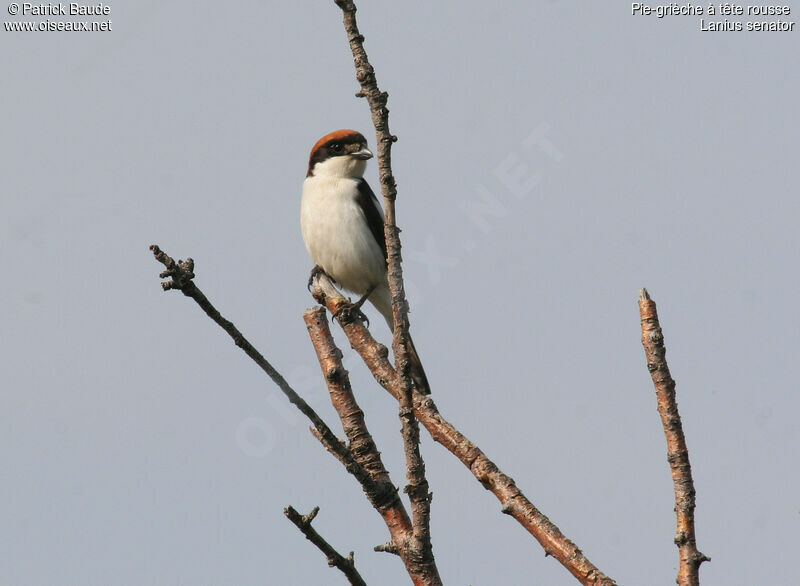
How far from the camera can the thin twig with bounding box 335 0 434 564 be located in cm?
332

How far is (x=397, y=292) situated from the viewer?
3.34 meters

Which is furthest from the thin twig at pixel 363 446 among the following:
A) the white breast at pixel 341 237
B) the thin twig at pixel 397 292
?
the white breast at pixel 341 237

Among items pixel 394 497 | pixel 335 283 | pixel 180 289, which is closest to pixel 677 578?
pixel 394 497

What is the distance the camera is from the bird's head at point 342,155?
9531 millimetres

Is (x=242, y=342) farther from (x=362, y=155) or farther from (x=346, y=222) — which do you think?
(x=362, y=155)

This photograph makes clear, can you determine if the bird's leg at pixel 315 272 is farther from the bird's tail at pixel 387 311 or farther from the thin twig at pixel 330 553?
the thin twig at pixel 330 553

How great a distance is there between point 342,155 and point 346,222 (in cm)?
91

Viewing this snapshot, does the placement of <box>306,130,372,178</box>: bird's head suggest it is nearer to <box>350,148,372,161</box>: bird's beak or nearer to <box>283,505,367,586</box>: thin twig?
<box>350,148,372,161</box>: bird's beak

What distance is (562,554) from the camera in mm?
3318

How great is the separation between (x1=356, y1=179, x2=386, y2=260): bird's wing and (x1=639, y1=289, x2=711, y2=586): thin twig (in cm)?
622

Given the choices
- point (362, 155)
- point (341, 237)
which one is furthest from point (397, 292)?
point (362, 155)

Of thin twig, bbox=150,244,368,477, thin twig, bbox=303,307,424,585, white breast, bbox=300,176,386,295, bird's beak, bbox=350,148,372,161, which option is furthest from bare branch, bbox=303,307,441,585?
bird's beak, bbox=350,148,372,161

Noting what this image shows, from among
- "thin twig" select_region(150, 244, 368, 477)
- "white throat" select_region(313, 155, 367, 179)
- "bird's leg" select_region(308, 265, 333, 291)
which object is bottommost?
"thin twig" select_region(150, 244, 368, 477)

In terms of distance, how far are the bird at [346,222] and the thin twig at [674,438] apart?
556cm
